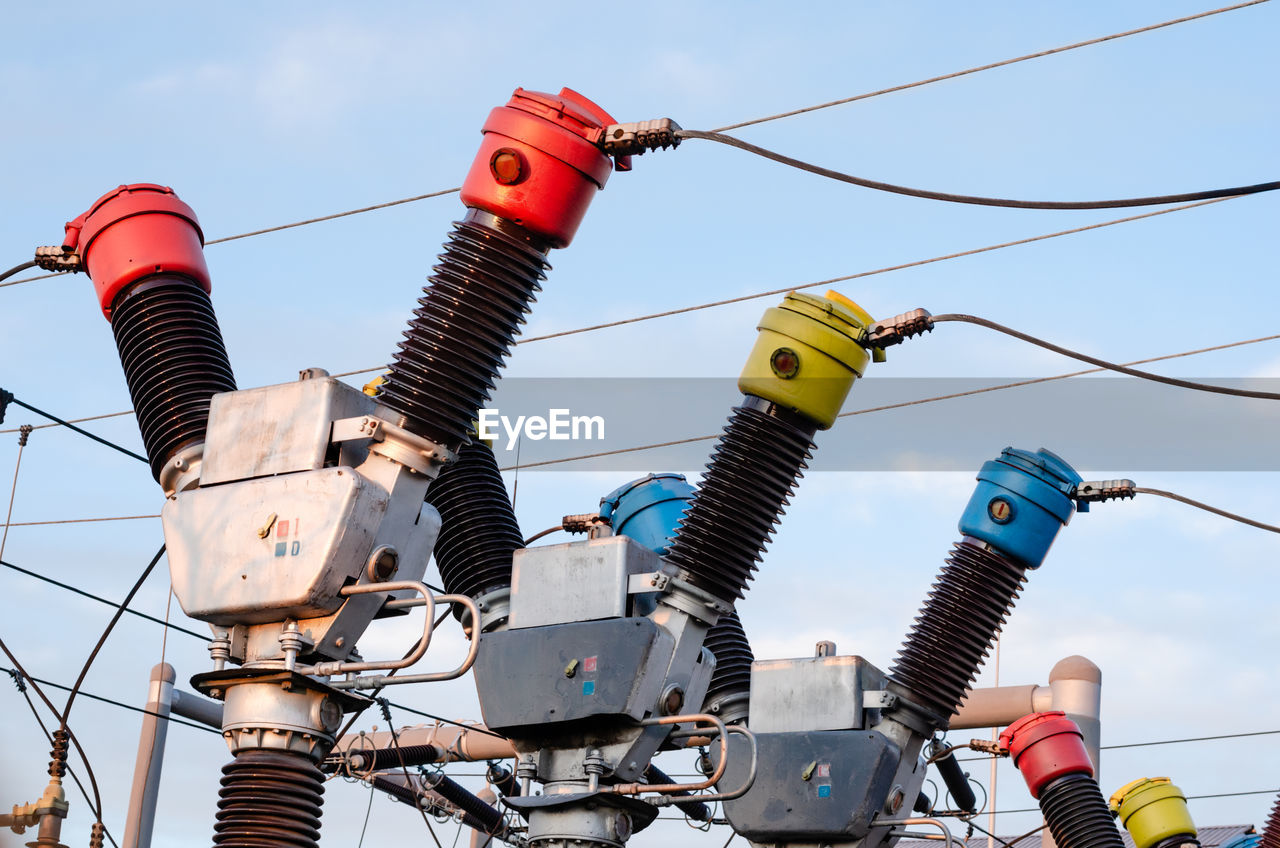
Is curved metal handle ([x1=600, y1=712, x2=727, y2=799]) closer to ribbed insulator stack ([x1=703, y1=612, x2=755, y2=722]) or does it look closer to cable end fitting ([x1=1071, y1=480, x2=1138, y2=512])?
ribbed insulator stack ([x1=703, y1=612, x2=755, y2=722])

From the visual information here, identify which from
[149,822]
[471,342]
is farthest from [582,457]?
[471,342]

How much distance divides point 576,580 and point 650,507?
7.72 feet

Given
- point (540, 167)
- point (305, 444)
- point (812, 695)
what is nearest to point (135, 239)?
point (305, 444)

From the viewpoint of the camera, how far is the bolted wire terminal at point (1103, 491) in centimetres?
982

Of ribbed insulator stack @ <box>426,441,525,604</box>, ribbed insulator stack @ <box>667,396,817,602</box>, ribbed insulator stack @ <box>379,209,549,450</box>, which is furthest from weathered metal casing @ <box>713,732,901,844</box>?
ribbed insulator stack @ <box>379,209,549,450</box>

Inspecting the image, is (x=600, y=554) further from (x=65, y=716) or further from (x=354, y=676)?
(x=65, y=716)

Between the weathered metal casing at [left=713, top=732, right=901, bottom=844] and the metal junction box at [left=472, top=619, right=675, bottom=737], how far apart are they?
169cm

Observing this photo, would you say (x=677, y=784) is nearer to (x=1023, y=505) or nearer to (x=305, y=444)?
(x=305, y=444)

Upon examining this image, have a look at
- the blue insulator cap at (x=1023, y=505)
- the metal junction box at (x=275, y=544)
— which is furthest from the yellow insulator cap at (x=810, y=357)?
the metal junction box at (x=275, y=544)

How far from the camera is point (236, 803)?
6219 mm

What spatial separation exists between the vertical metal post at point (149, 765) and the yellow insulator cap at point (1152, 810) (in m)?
7.14

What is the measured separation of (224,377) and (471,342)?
114 cm

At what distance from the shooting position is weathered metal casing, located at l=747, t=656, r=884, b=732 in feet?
30.6

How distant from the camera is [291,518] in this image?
639cm
